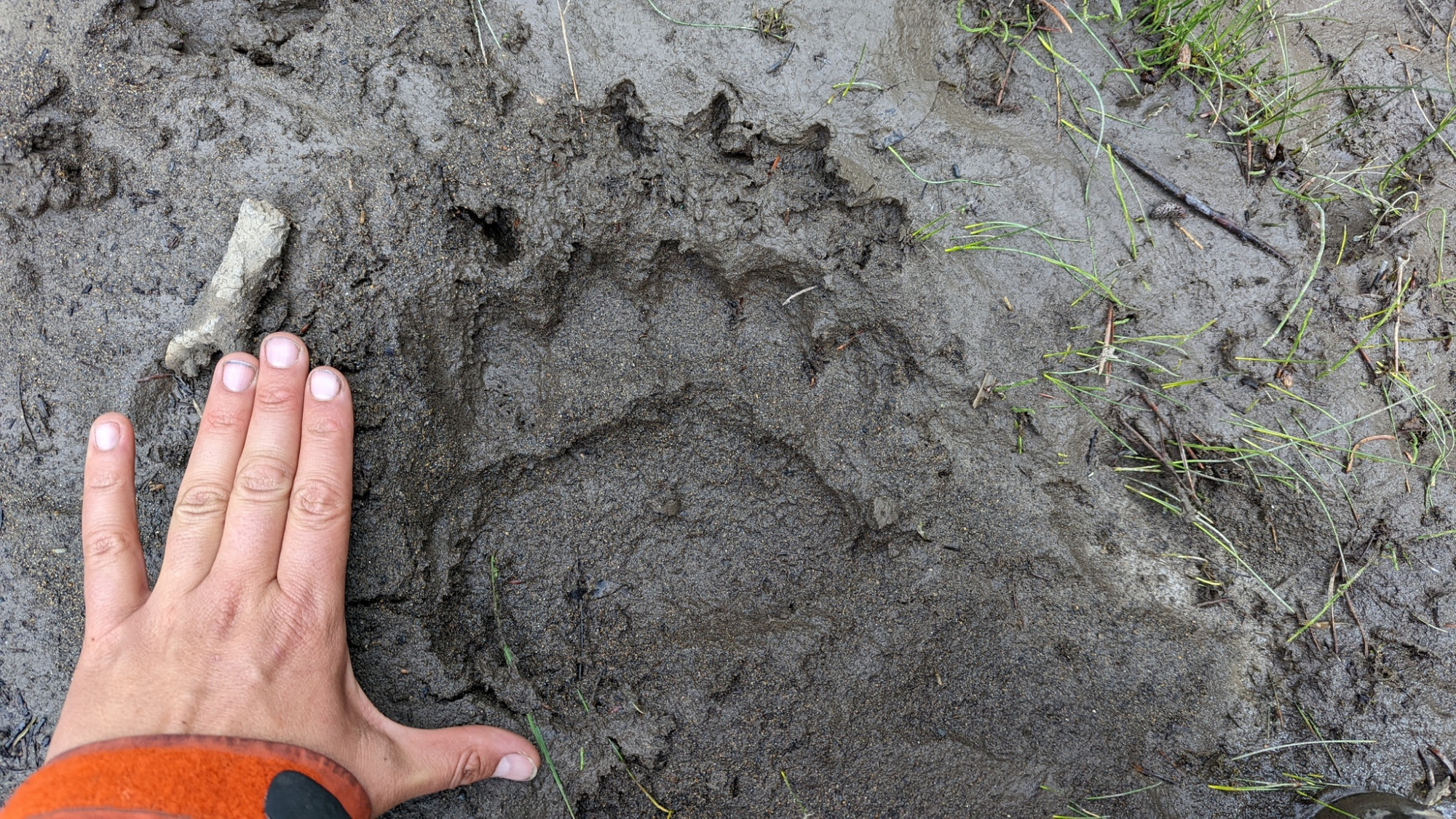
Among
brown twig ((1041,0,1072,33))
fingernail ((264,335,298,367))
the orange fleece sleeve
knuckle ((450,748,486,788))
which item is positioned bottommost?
knuckle ((450,748,486,788))

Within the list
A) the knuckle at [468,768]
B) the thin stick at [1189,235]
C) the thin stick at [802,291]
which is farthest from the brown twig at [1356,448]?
the knuckle at [468,768]

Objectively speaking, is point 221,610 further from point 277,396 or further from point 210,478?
point 277,396

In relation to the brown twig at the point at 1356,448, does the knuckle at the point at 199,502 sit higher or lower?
lower

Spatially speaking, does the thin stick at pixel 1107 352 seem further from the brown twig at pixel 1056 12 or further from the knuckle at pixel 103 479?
the knuckle at pixel 103 479

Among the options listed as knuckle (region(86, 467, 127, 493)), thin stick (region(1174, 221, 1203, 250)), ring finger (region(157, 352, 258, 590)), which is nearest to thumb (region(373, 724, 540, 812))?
ring finger (region(157, 352, 258, 590))

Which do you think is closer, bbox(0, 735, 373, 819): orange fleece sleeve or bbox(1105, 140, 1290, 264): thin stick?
bbox(0, 735, 373, 819): orange fleece sleeve

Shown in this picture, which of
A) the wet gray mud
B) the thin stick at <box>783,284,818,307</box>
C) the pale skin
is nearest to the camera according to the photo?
the pale skin

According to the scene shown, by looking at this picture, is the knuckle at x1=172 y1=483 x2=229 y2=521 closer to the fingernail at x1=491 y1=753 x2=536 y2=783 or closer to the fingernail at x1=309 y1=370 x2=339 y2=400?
the fingernail at x1=309 y1=370 x2=339 y2=400

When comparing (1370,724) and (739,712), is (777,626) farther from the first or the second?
(1370,724)
